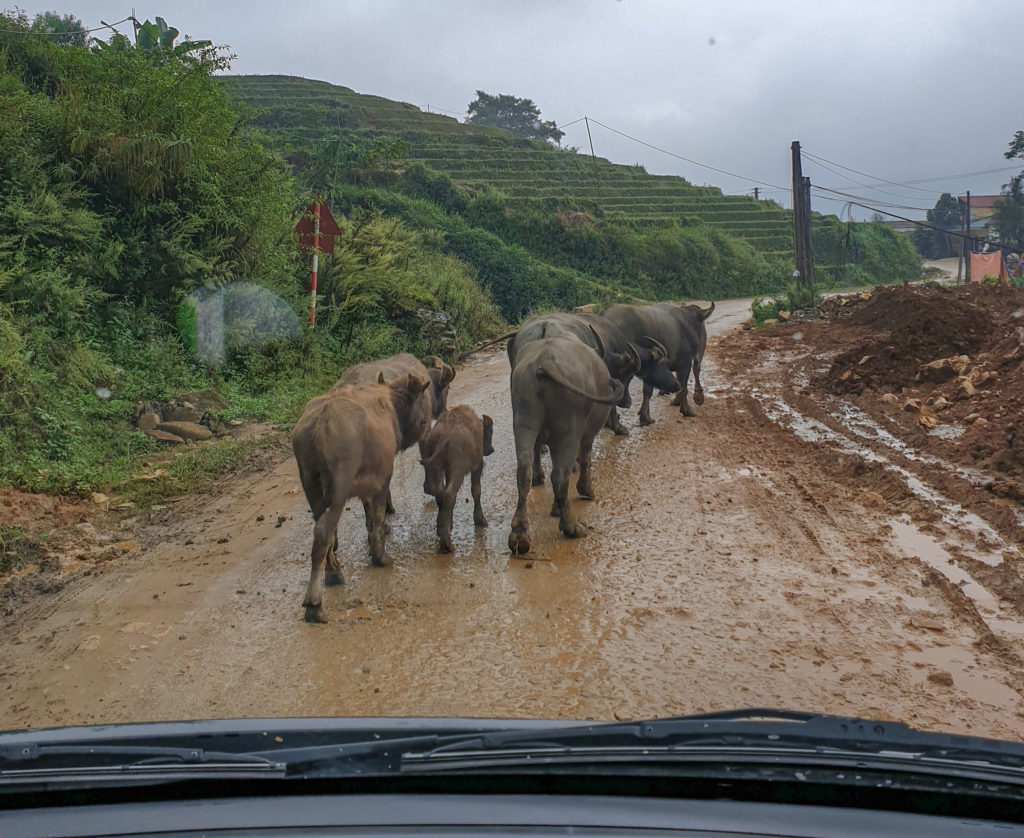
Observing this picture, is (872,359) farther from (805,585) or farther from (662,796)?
(662,796)

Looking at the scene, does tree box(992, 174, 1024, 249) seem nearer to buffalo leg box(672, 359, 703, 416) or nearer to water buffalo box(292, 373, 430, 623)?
buffalo leg box(672, 359, 703, 416)

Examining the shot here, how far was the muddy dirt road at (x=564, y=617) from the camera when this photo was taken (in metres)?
4.12

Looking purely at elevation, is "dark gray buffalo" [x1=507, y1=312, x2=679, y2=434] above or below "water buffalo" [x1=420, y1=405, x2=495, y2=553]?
above

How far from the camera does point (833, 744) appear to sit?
5.77ft

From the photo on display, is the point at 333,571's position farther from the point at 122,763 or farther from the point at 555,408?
the point at 122,763

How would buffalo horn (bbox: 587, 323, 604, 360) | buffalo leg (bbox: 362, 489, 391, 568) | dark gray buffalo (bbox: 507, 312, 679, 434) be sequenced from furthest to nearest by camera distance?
1. buffalo horn (bbox: 587, 323, 604, 360)
2. dark gray buffalo (bbox: 507, 312, 679, 434)
3. buffalo leg (bbox: 362, 489, 391, 568)

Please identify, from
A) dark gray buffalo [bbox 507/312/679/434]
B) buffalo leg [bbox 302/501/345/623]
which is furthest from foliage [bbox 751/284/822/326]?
buffalo leg [bbox 302/501/345/623]

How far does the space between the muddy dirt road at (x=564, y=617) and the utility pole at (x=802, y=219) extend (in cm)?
1942

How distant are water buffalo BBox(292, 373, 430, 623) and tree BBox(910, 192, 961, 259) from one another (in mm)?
60192

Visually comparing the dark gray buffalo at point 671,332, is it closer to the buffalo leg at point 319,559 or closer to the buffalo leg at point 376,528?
the buffalo leg at point 376,528

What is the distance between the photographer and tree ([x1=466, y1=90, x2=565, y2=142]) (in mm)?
68419

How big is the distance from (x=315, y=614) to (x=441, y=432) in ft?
6.40

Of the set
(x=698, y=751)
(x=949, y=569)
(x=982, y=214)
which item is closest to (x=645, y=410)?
(x=949, y=569)

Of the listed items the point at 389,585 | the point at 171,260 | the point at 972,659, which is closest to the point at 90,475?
the point at 389,585
